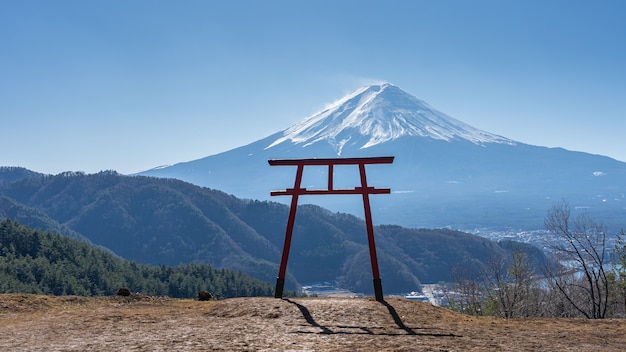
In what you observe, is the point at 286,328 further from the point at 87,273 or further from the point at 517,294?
the point at 87,273

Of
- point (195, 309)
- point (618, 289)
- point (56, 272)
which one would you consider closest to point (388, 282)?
point (56, 272)

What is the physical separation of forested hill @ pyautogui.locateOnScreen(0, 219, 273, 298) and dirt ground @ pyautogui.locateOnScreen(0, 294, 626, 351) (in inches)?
3834

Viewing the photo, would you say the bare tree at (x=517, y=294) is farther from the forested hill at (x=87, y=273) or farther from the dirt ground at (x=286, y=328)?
the forested hill at (x=87, y=273)

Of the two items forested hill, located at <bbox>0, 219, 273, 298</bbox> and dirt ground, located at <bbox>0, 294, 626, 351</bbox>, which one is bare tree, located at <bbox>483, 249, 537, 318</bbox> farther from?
forested hill, located at <bbox>0, 219, 273, 298</bbox>

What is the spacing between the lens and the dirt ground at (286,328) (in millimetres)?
9109

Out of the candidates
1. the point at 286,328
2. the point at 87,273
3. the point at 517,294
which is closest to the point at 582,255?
the point at 517,294

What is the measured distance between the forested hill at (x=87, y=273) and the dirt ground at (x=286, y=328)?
9738 centimetres

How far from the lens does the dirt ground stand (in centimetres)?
911

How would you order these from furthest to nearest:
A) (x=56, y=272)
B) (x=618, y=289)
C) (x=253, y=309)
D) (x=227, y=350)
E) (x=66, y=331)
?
(x=56, y=272), (x=618, y=289), (x=253, y=309), (x=66, y=331), (x=227, y=350)

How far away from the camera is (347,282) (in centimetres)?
19938

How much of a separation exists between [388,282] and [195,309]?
Result: 175 m

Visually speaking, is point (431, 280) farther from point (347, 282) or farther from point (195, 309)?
point (195, 309)

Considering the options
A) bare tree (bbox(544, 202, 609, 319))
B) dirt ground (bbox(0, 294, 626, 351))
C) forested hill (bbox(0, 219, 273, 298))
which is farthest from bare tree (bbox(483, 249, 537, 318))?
forested hill (bbox(0, 219, 273, 298))

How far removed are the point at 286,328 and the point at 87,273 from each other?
110m
